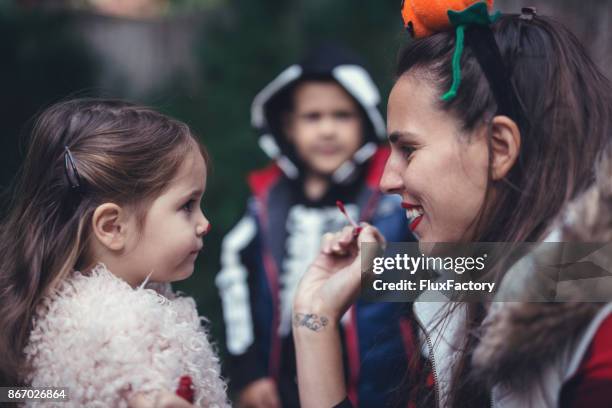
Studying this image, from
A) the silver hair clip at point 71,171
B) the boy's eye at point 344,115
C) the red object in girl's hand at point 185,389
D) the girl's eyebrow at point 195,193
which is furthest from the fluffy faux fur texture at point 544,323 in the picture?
the boy's eye at point 344,115

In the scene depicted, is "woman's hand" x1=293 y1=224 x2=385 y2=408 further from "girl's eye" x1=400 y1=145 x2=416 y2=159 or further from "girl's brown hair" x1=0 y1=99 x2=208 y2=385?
"girl's brown hair" x1=0 y1=99 x2=208 y2=385

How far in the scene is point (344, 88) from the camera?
337cm

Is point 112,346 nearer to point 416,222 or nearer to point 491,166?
point 416,222

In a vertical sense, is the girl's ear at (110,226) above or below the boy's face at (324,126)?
below

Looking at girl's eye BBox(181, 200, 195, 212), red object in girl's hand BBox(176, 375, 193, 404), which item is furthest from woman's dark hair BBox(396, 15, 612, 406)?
girl's eye BBox(181, 200, 195, 212)

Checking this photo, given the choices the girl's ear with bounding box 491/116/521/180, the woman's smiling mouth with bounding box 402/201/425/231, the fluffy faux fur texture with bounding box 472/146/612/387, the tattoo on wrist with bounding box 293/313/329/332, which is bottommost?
the tattoo on wrist with bounding box 293/313/329/332

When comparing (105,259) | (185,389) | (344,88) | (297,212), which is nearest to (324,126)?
(344,88)

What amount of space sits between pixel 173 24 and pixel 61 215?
14.3 ft

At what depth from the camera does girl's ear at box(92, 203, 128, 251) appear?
5.27 feet

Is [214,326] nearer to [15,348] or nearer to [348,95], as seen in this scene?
[348,95]

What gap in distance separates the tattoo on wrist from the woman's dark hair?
341mm

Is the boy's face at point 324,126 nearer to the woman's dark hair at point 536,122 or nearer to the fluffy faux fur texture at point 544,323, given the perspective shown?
the woman's dark hair at point 536,122

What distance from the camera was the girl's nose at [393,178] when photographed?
1.64 metres

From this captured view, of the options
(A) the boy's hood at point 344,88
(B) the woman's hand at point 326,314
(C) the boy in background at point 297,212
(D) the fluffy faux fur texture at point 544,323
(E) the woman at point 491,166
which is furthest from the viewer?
(A) the boy's hood at point 344,88
